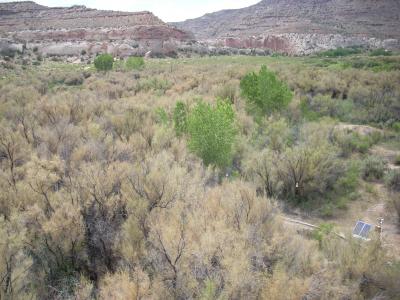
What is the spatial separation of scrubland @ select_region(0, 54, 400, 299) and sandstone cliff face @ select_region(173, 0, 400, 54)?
235ft

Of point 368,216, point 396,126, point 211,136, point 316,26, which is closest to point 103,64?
point 211,136

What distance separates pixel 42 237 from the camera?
6984mm

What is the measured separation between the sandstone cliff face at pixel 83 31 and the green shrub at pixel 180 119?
4985cm

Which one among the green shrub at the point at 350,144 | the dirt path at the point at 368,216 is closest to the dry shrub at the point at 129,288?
the dirt path at the point at 368,216

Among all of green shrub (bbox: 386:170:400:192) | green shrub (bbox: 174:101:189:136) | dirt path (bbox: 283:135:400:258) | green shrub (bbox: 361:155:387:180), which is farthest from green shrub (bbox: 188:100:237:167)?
green shrub (bbox: 386:170:400:192)

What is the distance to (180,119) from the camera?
49.4 ft

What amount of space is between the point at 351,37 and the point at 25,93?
266ft

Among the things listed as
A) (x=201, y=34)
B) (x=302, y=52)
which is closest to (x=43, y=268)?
(x=302, y=52)

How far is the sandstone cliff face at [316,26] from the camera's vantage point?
80.2 meters

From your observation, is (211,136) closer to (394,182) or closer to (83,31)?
(394,182)

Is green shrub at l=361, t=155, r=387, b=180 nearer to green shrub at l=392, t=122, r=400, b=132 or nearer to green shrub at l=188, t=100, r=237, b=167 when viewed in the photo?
green shrub at l=188, t=100, r=237, b=167

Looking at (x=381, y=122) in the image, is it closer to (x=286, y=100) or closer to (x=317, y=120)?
(x=317, y=120)

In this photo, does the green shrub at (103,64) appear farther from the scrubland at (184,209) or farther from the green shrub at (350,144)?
the green shrub at (350,144)

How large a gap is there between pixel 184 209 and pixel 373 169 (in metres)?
9.15
